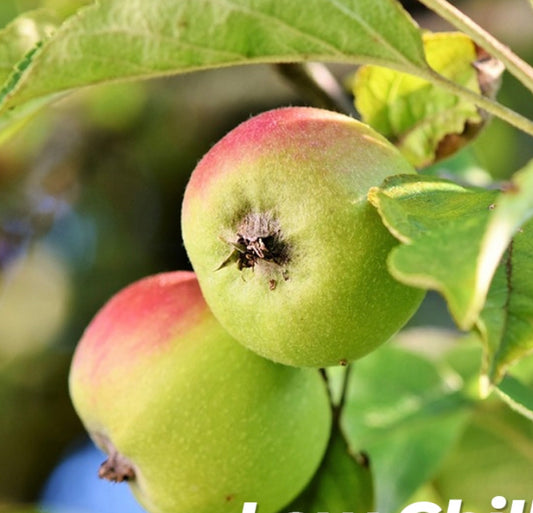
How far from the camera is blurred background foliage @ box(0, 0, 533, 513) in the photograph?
210cm

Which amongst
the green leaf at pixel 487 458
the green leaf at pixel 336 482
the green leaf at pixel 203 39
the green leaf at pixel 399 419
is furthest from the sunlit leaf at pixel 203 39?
the green leaf at pixel 487 458

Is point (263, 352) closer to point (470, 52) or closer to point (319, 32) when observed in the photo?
point (319, 32)

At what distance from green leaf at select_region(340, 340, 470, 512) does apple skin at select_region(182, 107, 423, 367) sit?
680mm

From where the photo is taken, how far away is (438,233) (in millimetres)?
635

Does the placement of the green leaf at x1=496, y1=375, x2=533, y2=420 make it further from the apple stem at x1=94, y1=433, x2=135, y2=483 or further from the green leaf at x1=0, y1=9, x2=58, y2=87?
the green leaf at x1=0, y1=9, x2=58, y2=87

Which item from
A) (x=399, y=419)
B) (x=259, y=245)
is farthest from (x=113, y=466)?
(x=399, y=419)

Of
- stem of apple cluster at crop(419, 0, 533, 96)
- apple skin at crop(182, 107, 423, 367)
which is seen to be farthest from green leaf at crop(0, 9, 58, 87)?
stem of apple cluster at crop(419, 0, 533, 96)

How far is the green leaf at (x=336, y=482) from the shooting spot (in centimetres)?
108

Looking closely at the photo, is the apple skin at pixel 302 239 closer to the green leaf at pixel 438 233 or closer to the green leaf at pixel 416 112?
the green leaf at pixel 438 233

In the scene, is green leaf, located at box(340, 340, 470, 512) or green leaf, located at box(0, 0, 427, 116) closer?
green leaf, located at box(0, 0, 427, 116)

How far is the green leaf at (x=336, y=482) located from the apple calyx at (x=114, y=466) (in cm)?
19

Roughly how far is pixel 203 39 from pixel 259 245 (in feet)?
0.55

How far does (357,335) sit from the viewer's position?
0.77 metres

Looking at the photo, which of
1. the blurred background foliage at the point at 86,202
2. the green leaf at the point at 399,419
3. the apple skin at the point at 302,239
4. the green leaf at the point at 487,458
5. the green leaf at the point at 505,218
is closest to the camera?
the green leaf at the point at 505,218
